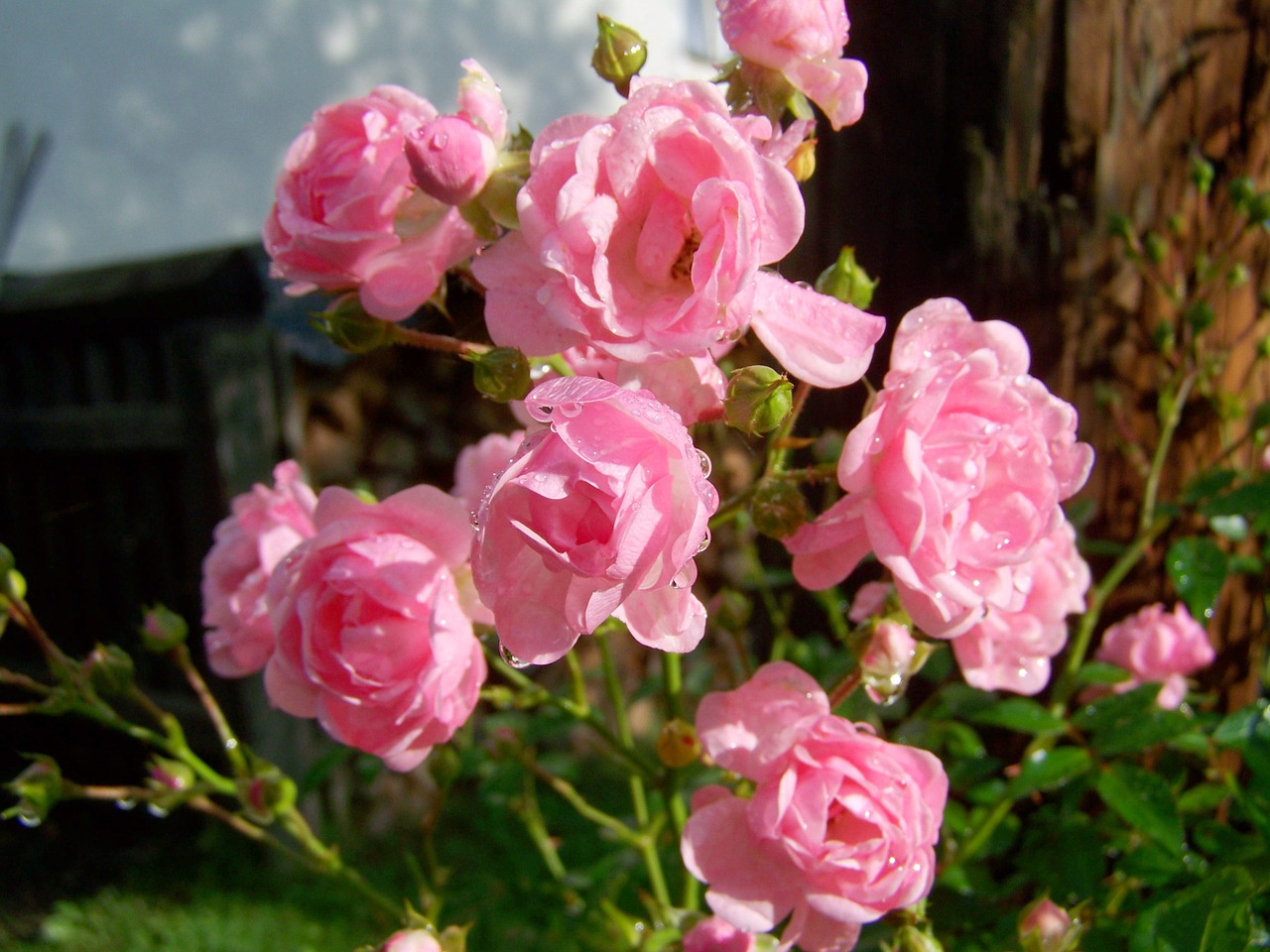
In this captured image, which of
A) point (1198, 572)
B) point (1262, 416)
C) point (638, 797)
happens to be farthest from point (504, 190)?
point (1262, 416)

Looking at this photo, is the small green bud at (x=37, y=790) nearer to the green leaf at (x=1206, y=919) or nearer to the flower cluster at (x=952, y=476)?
the flower cluster at (x=952, y=476)

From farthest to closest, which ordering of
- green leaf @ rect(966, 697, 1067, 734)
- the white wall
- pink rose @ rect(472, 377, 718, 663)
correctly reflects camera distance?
1. the white wall
2. green leaf @ rect(966, 697, 1067, 734)
3. pink rose @ rect(472, 377, 718, 663)

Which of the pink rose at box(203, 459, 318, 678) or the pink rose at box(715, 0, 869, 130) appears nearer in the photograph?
the pink rose at box(715, 0, 869, 130)

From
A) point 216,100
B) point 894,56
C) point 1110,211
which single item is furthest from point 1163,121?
point 216,100

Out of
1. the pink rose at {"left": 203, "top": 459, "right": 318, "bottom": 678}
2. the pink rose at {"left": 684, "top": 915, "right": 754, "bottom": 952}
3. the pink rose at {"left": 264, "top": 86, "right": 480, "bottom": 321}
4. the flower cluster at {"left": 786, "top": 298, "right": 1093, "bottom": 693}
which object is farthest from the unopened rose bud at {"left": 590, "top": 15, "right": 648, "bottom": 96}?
the pink rose at {"left": 684, "top": 915, "right": 754, "bottom": 952}

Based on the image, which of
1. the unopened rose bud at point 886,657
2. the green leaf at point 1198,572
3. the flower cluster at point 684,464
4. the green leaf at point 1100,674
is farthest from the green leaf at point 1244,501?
the unopened rose bud at point 886,657

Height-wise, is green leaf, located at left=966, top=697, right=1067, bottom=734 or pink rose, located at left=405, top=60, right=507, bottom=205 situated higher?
pink rose, located at left=405, top=60, right=507, bottom=205

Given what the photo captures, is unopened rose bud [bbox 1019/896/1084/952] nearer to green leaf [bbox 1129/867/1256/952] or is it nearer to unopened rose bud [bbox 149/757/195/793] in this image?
green leaf [bbox 1129/867/1256/952]
